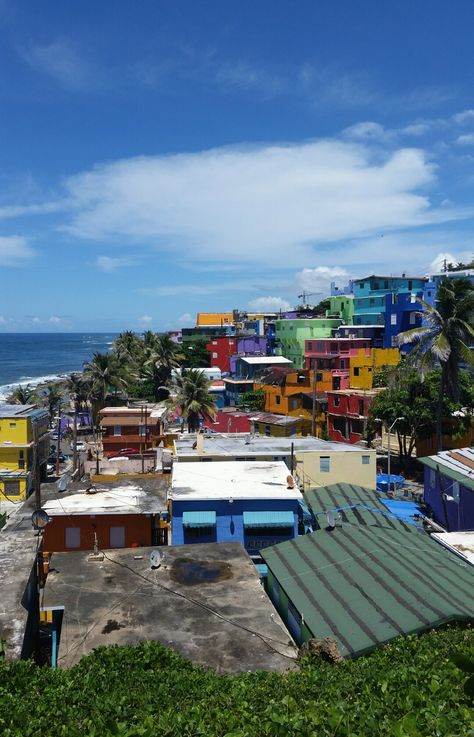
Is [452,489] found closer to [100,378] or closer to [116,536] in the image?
[116,536]

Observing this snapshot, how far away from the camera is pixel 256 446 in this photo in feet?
113

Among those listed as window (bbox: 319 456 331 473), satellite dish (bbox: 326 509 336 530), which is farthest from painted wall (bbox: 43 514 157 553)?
window (bbox: 319 456 331 473)

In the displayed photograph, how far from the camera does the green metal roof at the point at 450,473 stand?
81.8 ft

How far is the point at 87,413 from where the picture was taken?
251 feet

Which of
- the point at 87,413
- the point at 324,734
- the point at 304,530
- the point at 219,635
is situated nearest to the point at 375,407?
the point at 304,530

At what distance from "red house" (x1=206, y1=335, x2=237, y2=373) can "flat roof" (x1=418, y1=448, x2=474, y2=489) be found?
231 feet

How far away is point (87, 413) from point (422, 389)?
47.2 metres

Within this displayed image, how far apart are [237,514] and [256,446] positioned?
409 inches

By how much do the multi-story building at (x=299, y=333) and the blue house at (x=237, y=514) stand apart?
62.1 metres

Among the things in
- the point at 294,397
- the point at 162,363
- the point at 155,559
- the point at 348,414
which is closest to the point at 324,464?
the point at 155,559

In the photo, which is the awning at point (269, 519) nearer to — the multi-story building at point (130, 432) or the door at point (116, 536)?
the door at point (116, 536)

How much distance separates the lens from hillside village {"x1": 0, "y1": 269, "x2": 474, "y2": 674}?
13.4 metres

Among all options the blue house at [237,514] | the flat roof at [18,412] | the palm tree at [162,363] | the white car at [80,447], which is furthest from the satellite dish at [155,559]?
the palm tree at [162,363]

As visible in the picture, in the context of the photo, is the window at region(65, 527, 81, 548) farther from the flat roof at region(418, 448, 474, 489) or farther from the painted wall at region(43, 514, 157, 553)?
the flat roof at region(418, 448, 474, 489)
